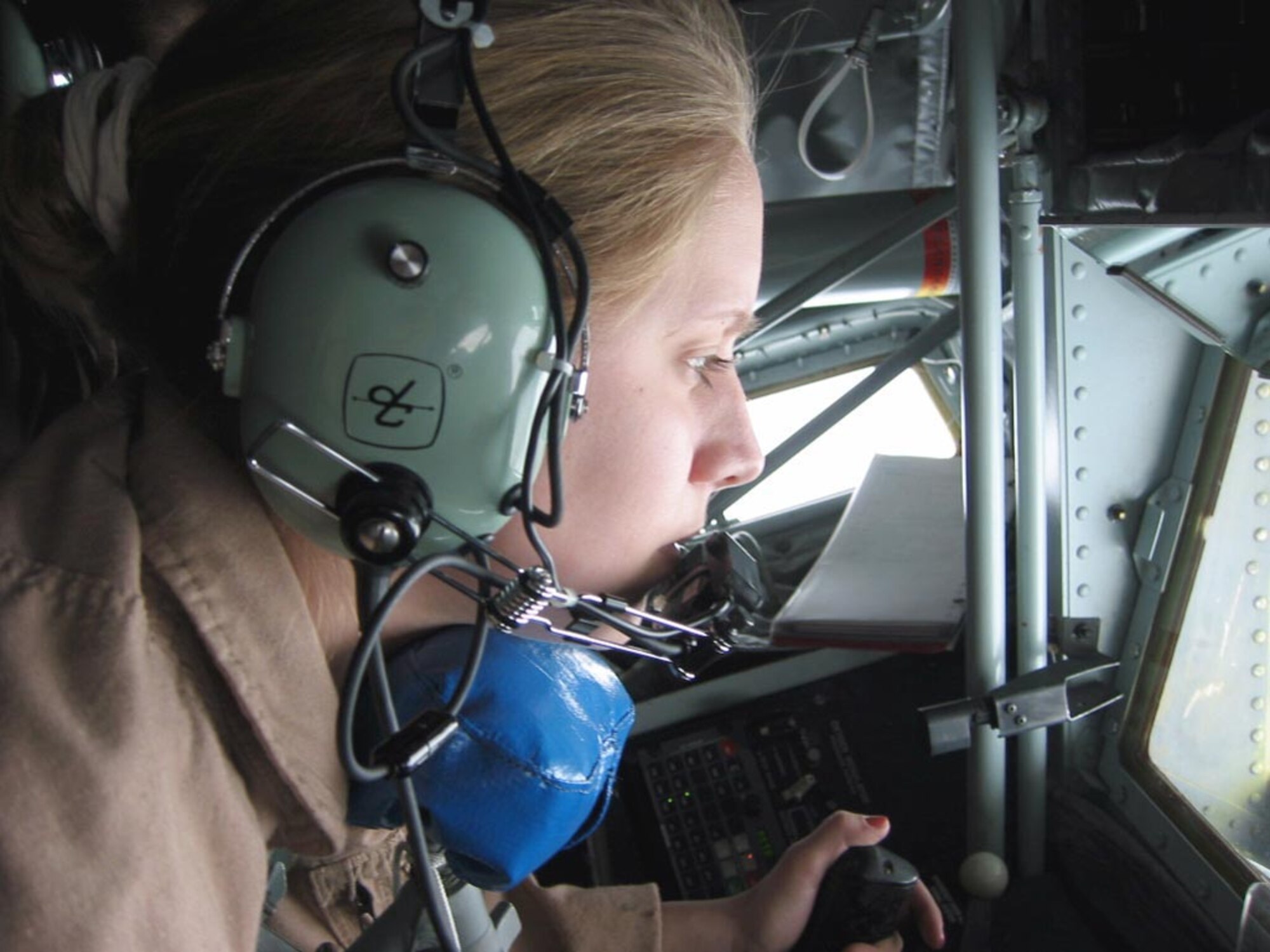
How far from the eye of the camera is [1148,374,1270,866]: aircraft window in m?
1.29

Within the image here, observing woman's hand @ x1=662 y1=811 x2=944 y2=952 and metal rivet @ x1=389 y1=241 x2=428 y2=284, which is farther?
woman's hand @ x1=662 y1=811 x2=944 y2=952

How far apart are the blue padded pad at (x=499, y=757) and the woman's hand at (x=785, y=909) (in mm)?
453

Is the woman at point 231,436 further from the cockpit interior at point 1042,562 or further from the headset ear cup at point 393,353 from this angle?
the cockpit interior at point 1042,562

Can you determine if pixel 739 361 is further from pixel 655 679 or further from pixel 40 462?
pixel 40 462

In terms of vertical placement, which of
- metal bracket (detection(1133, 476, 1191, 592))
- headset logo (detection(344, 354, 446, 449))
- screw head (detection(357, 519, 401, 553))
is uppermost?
headset logo (detection(344, 354, 446, 449))

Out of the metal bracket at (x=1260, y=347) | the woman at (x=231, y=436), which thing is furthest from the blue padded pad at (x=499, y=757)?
the metal bracket at (x=1260, y=347)

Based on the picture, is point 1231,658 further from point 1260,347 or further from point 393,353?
point 393,353

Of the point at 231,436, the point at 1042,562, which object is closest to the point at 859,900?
the point at 1042,562

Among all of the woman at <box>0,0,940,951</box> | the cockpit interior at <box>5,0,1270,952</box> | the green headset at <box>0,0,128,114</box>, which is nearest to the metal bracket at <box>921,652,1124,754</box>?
the cockpit interior at <box>5,0,1270,952</box>

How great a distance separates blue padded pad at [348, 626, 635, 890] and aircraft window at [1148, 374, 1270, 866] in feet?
2.81

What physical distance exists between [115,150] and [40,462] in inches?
8.5

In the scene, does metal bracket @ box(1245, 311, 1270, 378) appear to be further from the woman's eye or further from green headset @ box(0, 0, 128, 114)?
green headset @ box(0, 0, 128, 114)

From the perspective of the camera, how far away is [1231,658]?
1.33m

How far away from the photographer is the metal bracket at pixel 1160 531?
1355 mm
